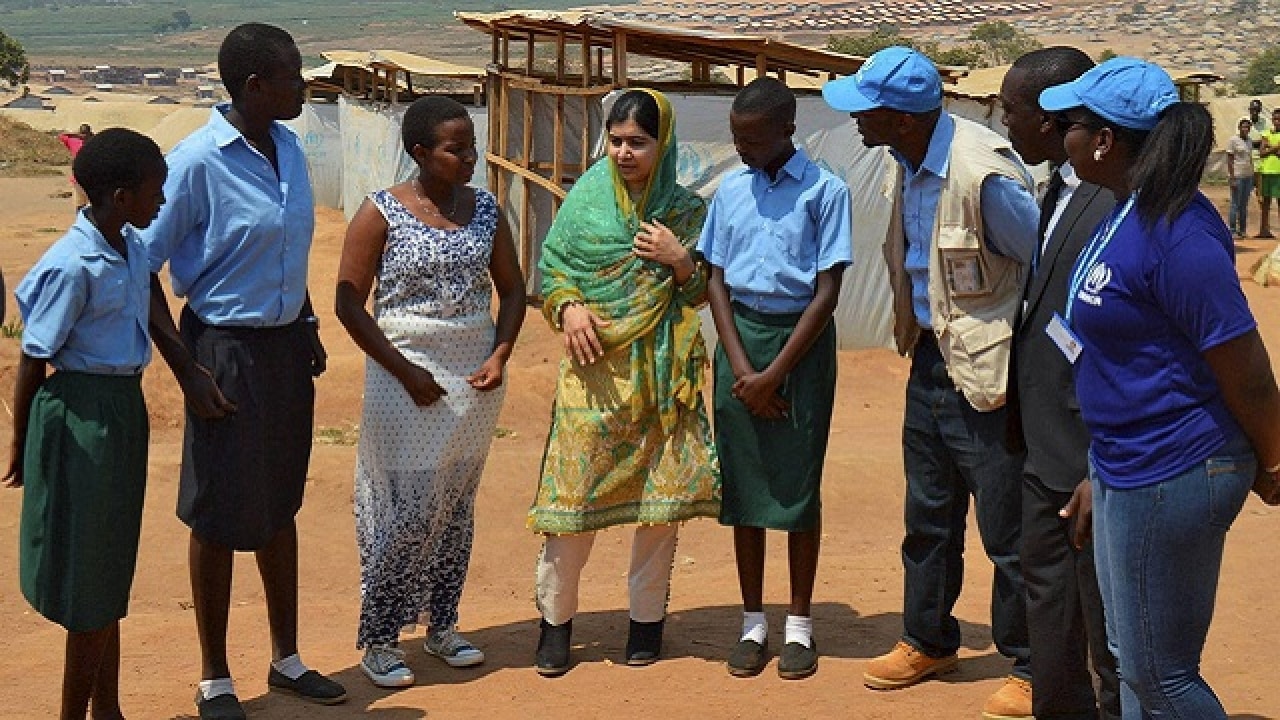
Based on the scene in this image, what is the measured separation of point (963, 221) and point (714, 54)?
10.1 metres

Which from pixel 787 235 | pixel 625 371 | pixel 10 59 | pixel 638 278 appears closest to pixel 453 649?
pixel 625 371

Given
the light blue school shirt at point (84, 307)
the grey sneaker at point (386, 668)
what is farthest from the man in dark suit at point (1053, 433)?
the light blue school shirt at point (84, 307)

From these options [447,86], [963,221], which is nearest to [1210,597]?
[963,221]

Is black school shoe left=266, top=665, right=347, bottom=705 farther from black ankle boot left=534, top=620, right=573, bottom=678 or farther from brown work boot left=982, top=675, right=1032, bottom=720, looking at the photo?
brown work boot left=982, top=675, right=1032, bottom=720

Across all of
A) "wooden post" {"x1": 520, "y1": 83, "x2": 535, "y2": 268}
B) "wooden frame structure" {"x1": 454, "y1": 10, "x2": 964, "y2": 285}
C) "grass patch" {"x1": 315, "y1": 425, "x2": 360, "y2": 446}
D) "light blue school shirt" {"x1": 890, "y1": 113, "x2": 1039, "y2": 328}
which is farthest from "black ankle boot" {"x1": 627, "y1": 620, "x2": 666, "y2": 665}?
"wooden post" {"x1": 520, "y1": 83, "x2": 535, "y2": 268}

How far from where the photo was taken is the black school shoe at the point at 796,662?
18.5 feet

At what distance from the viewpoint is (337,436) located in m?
11.1

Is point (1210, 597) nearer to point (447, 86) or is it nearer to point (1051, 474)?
point (1051, 474)

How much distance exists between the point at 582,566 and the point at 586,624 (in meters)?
0.69

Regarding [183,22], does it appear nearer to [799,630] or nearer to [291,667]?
[291,667]

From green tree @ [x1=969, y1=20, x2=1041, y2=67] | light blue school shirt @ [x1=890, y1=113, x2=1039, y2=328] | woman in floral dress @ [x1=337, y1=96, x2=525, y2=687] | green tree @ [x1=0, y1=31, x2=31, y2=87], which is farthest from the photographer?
green tree @ [x1=969, y1=20, x2=1041, y2=67]

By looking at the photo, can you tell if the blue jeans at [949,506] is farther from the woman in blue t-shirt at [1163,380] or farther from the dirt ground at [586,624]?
the woman in blue t-shirt at [1163,380]

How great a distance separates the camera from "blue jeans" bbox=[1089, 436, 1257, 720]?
11.8 feet

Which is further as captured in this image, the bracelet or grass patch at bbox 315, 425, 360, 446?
grass patch at bbox 315, 425, 360, 446
